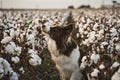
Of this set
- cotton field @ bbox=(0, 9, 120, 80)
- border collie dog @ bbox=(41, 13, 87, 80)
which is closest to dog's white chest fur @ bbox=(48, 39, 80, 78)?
border collie dog @ bbox=(41, 13, 87, 80)

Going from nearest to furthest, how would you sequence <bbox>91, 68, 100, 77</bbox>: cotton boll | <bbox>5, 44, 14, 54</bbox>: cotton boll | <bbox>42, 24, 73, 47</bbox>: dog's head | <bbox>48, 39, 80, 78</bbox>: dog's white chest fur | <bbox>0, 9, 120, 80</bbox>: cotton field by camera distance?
<bbox>5, 44, 14, 54</bbox>: cotton boll < <bbox>0, 9, 120, 80</bbox>: cotton field < <bbox>91, 68, 100, 77</bbox>: cotton boll < <bbox>42, 24, 73, 47</bbox>: dog's head < <bbox>48, 39, 80, 78</bbox>: dog's white chest fur

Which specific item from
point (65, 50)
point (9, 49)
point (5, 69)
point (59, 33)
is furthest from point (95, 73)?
point (5, 69)

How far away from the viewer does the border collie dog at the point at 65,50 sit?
5664 millimetres

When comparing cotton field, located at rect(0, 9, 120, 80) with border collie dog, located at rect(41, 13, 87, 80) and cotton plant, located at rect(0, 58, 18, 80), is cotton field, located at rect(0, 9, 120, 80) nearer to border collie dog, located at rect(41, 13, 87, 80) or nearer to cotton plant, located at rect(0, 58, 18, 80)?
cotton plant, located at rect(0, 58, 18, 80)

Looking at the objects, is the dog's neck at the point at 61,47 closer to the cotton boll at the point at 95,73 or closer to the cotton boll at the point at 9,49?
the cotton boll at the point at 95,73

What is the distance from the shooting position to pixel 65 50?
585 centimetres

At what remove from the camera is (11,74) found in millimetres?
4238

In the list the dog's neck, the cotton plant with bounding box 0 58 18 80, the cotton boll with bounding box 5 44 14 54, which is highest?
the cotton plant with bounding box 0 58 18 80

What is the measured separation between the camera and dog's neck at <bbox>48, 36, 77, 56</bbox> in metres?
5.71

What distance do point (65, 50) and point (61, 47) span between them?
0.10m

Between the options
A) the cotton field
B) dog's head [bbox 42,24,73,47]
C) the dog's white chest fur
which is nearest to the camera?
the cotton field

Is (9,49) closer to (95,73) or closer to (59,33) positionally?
(59,33)

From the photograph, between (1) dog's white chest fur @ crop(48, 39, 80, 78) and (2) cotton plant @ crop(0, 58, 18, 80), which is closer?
(2) cotton plant @ crop(0, 58, 18, 80)

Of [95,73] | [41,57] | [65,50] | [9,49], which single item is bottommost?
[41,57]
